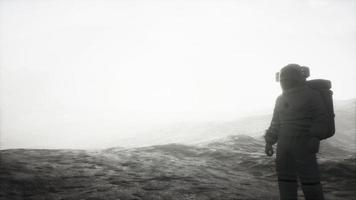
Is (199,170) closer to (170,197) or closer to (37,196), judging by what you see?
(170,197)

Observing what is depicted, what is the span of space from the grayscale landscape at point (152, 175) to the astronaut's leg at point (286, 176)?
694mm

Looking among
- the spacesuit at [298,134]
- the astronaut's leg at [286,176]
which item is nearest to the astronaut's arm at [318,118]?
the spacesuit at [298,134]

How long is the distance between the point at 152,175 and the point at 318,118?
10.2 ft

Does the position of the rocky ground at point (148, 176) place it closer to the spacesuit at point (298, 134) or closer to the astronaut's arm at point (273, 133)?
the spacesuit at point (298, 134)

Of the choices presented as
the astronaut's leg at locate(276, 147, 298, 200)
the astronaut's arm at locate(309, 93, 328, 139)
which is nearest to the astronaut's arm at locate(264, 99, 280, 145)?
the astronaut's leg at locate(276, 147, 298, 200)

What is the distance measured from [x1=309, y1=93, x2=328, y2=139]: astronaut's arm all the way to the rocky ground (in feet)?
4.92

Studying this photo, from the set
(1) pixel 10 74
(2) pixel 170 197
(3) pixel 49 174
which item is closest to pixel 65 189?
(3) pixel 49 174

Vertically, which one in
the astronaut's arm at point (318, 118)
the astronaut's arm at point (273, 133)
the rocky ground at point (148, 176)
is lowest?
the rocky ground at point (148, 176)

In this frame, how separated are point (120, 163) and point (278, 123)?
3521 millimetres

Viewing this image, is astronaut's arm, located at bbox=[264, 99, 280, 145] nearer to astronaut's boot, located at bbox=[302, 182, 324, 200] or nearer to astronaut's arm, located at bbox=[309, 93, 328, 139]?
astronaut's arm, located at bbox=[309, 93, 328, 139]

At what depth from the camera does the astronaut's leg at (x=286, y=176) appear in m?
4.28

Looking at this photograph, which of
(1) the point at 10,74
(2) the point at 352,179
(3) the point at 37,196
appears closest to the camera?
(3) the point at 37,196

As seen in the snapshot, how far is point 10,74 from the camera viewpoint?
109 m

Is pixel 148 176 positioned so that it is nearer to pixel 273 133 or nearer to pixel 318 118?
pixel 273 133
